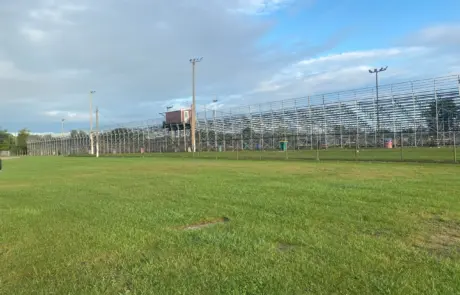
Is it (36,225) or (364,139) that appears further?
(364,139)

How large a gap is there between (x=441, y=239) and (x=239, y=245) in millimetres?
2837

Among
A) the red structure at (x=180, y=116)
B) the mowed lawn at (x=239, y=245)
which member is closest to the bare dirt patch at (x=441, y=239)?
the mowed lawn at (x=239, y=245)

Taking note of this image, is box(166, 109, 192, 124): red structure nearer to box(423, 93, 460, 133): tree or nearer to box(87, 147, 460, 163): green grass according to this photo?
box(87, 147, 460, 163): green grass

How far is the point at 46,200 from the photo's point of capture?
432 inches

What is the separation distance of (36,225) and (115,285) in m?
3.99

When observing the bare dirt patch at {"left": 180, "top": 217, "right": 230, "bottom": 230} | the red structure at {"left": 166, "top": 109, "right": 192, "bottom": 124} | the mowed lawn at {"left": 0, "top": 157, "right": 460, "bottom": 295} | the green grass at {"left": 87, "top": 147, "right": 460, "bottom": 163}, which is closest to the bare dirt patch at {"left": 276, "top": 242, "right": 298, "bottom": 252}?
the mowed lawn at {"left": 0, "top": 157, "right": 460, "bottom": 295}

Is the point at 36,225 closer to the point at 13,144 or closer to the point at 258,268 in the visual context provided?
the point at 258,268

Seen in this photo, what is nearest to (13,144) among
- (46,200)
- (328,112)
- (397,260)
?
(328,112)

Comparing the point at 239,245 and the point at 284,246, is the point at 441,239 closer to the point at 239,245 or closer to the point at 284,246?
the point at 284,246

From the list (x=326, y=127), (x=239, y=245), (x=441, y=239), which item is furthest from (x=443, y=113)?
(x=239, y=245)

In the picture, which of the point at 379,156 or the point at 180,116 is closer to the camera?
the point at 379,156

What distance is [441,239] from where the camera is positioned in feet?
19.2

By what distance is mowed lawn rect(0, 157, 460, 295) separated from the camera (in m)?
4.24

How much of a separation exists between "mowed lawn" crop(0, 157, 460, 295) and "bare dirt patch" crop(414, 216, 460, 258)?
0.01 metres
